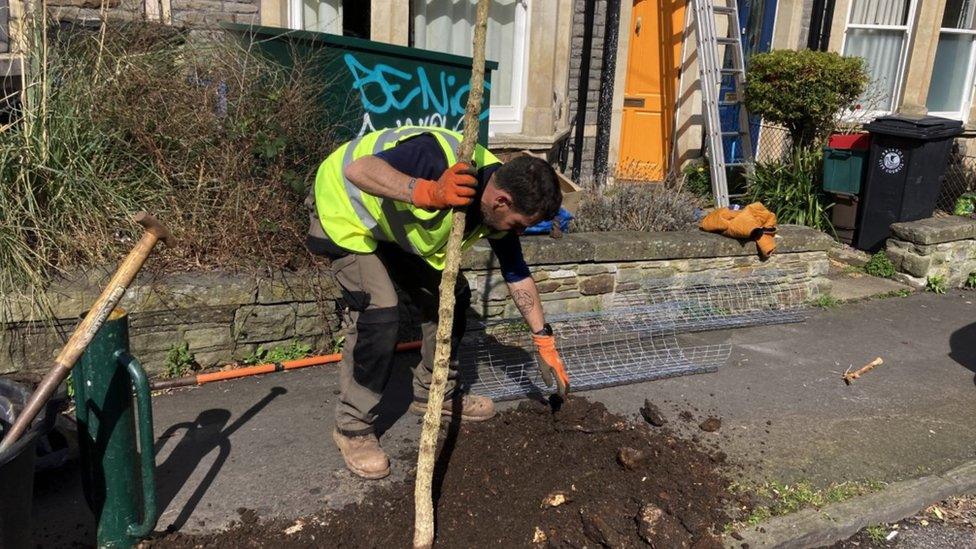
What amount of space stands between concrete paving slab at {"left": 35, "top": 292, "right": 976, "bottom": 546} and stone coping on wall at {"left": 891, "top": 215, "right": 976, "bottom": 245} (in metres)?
1.53

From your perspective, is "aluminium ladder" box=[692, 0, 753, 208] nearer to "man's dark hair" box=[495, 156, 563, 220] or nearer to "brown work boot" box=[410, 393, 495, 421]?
"brown work boot" box=[410, 393, 495, 421]

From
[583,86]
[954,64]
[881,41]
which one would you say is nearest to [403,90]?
[583,86]

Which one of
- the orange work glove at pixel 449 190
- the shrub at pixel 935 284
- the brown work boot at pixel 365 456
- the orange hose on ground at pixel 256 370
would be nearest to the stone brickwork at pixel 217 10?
the orange hose on ground at pixel 256 370

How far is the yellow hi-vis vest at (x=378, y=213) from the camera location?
3.43 meters

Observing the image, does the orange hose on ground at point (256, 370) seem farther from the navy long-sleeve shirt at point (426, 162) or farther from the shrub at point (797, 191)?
the shrub at point (797, 191)

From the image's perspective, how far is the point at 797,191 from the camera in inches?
333

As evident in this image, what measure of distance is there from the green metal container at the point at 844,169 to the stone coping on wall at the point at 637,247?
179 centimetres

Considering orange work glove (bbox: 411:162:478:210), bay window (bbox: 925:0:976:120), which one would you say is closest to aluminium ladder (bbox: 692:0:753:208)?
bay window (bbox: 925:0:976:120)

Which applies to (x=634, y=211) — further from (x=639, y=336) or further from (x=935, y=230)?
(x=935, y=230)

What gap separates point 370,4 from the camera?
24.5ft

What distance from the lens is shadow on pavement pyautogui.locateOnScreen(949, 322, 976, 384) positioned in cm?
573

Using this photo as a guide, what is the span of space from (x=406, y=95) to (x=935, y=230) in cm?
488

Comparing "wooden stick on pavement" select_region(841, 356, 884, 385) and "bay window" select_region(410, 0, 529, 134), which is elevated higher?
"bay window" select_region(410, 0, 529, 134)

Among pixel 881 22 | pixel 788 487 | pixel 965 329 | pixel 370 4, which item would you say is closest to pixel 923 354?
pixel 965 329
